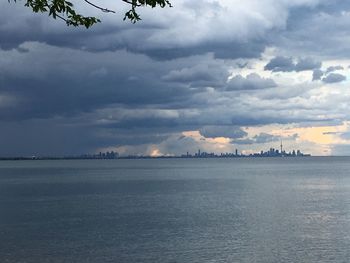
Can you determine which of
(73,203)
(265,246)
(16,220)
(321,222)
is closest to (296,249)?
(265,246)

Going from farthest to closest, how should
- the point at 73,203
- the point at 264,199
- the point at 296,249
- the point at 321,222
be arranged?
the point at 264,199 < the point at 73,203 < the point at 321,222 < the point at 296,249

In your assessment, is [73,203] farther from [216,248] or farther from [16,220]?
[216,248]

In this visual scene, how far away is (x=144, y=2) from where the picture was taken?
14.9 metres

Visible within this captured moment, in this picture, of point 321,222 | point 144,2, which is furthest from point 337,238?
point 144,2

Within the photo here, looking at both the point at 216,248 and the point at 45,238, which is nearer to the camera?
the point at 216,248

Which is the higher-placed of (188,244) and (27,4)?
(27,4)

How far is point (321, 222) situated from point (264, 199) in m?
44.4

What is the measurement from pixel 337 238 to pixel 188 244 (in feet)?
63.3

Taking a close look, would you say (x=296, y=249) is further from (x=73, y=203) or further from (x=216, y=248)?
(x=73, y=203)

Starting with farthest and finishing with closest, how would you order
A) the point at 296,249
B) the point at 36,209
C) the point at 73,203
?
the point at 73,203 → the point at 36,209 → the point at 296,249

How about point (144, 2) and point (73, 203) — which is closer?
point (144, 2)

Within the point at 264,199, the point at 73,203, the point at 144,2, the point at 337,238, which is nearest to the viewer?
the point at 144,2

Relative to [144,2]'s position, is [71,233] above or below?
below

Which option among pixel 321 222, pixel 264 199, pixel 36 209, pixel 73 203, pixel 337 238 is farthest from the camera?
pixel 264 199
